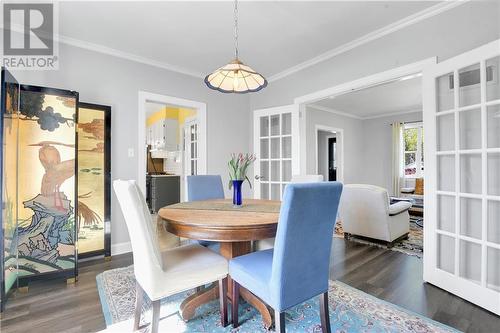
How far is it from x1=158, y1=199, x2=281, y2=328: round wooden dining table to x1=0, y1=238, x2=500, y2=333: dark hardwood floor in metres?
0.77

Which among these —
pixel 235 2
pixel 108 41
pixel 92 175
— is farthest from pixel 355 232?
pixel 108 41

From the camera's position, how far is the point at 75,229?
2314 millimetres

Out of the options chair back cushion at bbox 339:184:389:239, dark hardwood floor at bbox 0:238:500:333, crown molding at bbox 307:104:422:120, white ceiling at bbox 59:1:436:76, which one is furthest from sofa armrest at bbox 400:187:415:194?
white ceiling at bbox 59:1:436:76

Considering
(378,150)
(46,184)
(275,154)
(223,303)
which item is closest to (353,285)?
(223,303)

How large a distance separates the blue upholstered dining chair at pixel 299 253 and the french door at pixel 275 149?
2.25 m

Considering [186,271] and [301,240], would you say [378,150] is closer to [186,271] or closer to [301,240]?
[301,240]

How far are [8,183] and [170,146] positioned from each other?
4.00 meters

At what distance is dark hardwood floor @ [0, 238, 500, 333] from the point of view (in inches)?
64.9

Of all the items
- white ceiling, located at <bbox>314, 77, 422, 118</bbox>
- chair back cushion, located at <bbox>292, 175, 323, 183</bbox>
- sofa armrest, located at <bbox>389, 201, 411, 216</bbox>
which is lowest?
sofa armrest, located at <bbox>389, 201, 411, 216</bbox>

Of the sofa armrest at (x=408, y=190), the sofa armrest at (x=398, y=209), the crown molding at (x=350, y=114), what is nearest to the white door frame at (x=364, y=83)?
the sofa armrest at (x=398, y=209)

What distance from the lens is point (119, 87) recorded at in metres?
3.06

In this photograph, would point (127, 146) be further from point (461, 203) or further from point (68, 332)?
point (461, 203)

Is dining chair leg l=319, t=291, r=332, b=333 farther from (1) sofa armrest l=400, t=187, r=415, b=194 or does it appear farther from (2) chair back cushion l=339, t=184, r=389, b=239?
(1) sofa armrest l=400, t=187, r=415, b=194

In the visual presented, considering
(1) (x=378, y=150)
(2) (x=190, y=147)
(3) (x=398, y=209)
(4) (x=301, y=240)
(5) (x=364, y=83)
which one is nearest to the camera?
(4) (x=301, y=240)
